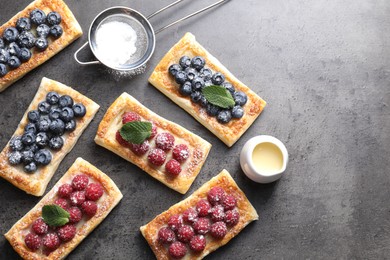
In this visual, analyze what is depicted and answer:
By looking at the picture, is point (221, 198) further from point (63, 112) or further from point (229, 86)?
point (63, 112)

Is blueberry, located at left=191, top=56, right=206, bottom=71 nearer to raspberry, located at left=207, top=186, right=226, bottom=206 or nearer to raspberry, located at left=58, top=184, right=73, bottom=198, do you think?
raspberry, located at left=207, top=186, right=226, bottom=206

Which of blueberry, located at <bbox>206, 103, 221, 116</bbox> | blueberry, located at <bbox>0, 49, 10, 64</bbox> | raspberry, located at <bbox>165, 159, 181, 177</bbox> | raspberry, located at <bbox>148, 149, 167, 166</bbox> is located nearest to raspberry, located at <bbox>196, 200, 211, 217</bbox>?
raspberry, located at <bbox>165, 159, 181, 177</bbox>

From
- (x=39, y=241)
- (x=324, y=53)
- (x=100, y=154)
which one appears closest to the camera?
(x=39, y=241)

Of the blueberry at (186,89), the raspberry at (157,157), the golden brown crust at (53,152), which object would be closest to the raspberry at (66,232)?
the golden brown crust at (53,152)

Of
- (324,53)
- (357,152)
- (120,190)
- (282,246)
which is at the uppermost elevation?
(324,53)

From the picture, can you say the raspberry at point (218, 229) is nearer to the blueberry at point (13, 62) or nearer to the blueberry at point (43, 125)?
the blueberry at point (43, 125)

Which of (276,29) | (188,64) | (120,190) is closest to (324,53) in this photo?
(276,29)
